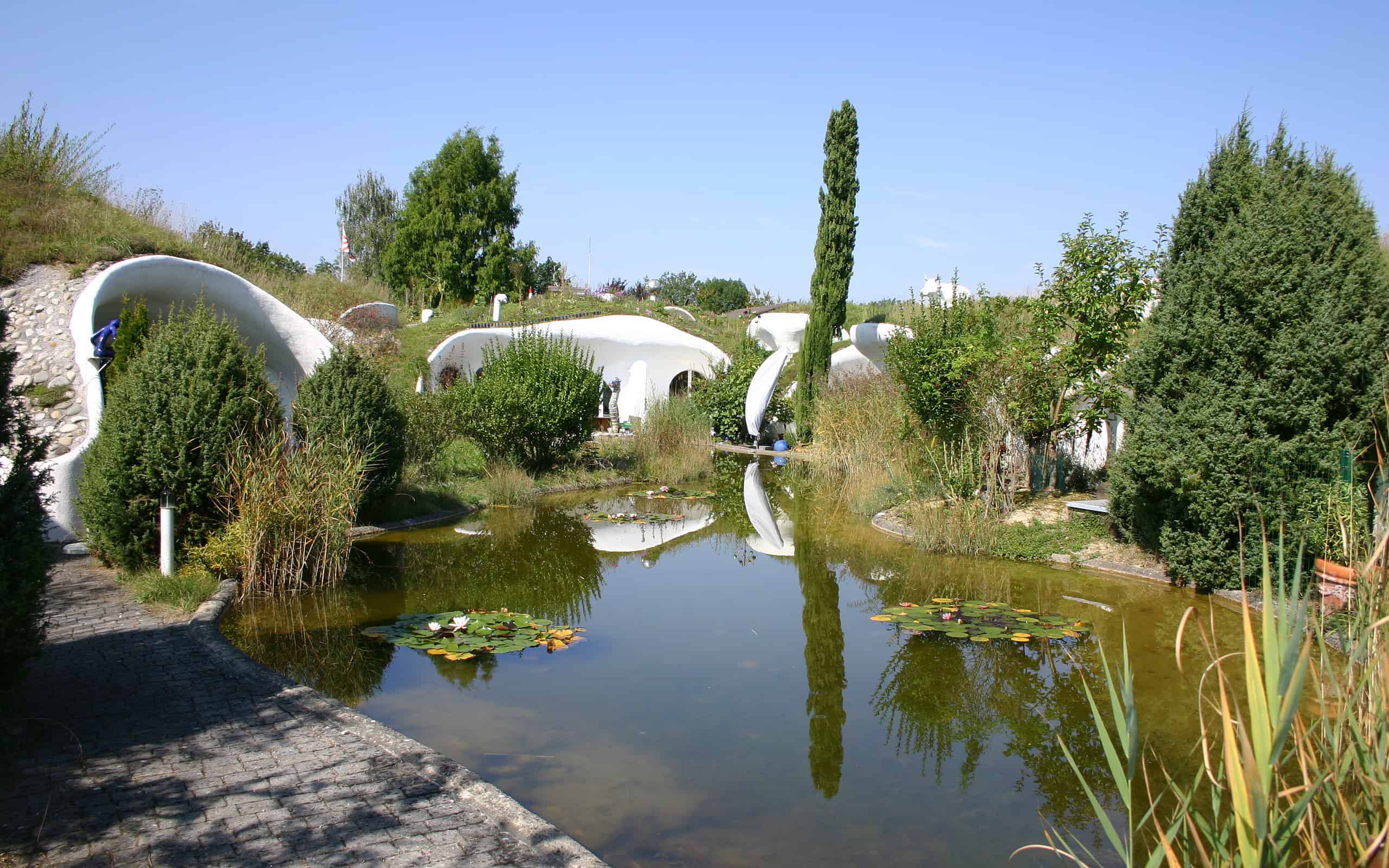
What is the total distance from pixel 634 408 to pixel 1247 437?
18563 mm

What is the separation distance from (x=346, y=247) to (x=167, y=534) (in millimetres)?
28399

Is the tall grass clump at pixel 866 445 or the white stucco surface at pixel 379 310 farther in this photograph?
the white stucco surface at pixel 379 310

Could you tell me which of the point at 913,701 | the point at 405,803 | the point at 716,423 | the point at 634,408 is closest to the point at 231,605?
the point at 405,803

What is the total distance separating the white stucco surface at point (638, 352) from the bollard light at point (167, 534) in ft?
51.2

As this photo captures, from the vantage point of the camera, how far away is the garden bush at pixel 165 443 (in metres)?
7.28

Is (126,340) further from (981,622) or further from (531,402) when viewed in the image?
(981,622)

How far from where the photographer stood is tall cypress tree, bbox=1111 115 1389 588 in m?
7.13

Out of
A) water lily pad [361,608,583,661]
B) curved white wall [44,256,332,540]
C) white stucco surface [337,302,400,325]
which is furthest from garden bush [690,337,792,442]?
water lily pad [361,608,583,661]

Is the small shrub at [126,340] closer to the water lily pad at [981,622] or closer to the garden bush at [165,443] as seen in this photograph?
the garden bush at [165,443]

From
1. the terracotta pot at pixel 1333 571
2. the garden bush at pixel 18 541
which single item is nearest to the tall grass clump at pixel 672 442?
the terracotta pot at pixel 1333 571

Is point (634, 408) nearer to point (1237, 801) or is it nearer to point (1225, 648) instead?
point (1225, 648)

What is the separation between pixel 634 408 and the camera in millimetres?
24859

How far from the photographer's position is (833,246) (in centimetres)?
2186

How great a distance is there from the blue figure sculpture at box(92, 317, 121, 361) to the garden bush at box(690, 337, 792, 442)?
12.9m
